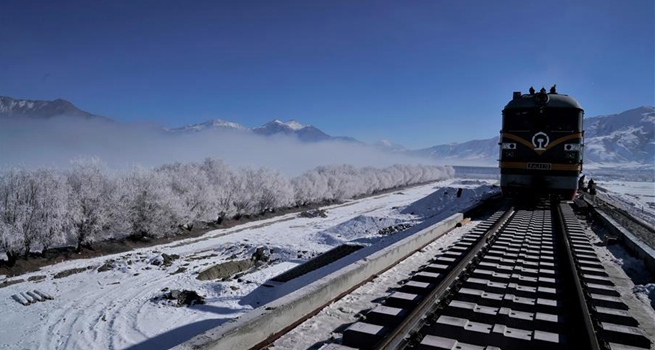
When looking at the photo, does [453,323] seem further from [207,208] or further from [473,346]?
[207,208]

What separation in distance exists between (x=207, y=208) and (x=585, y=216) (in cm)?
4125

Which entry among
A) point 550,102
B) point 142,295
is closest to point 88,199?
point 142,295

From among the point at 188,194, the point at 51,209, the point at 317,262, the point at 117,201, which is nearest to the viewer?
the point at 317,262

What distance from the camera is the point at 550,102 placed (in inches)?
603

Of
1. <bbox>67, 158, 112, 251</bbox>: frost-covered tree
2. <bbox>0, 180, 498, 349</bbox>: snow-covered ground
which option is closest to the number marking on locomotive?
<bbox>0, 180, 498, 349</bbox>: snow-covered ground

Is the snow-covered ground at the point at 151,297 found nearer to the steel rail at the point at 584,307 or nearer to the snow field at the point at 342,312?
the snow field at the point at 342,312

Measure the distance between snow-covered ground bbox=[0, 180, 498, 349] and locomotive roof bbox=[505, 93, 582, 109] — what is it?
7061mm

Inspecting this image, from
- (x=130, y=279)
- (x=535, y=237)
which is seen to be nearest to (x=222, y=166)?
(x=130, y=279)

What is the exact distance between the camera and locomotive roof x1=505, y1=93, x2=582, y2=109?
594 inches

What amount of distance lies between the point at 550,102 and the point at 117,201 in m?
37.8

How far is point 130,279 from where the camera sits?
2395 centimetres

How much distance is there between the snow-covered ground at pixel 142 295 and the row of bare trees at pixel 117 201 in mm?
4328

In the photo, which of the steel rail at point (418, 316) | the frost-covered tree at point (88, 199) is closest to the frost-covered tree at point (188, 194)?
the frost-covered tree at point (88, 199)

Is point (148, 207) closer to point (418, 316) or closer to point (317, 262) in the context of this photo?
point (317, 262)
